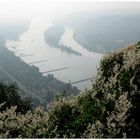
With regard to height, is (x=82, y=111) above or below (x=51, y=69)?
above

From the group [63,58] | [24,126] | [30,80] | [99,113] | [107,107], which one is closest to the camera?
[99,113]

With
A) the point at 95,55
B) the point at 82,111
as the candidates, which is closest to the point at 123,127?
the point at 82,111

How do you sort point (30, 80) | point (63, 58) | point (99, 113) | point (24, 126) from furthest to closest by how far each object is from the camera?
point (63, 58)
point (30, 80)
point (24, 126)
point (99, 113)

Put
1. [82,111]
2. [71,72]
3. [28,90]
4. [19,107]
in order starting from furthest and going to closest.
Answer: [71,72] → [28,90] → [19,107] → [82,111]

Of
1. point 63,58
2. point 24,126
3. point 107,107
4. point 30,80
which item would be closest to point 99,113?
point 107,107

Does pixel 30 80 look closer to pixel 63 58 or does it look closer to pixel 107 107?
pixel 63 58

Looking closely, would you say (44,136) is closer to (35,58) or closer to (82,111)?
(82,111)
